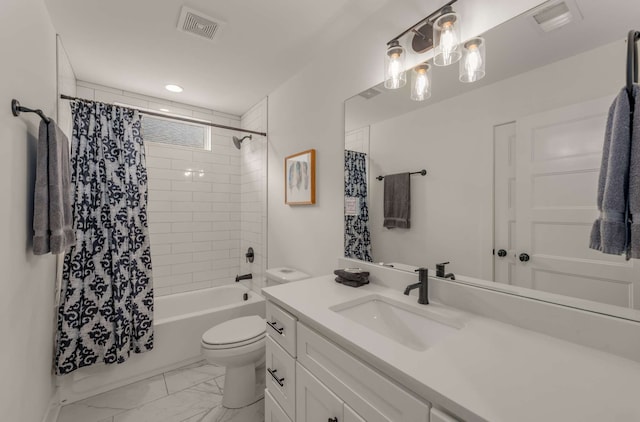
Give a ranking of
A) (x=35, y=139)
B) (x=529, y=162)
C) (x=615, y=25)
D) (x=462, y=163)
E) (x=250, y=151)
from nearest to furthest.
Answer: (x=615, y=25)
(x=529, y=162)
(x=462, y=163)
(x=35, y=139)
(x=250, y=151)

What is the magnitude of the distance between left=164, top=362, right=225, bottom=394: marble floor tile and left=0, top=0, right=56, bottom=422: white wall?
28.4 inches

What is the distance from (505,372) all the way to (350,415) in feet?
1.56

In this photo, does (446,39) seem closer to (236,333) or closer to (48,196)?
(48,196)

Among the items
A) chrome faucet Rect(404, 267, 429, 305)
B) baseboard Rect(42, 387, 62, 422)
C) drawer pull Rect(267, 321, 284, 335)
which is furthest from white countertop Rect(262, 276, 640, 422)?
baseboard Rect(42, 387, 62, 422)

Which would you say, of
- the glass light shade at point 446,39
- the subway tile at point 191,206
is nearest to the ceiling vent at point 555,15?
the glass light shade at point 446,39

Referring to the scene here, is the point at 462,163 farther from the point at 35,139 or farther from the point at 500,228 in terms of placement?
the point at 35,139

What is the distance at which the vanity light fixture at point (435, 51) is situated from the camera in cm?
114

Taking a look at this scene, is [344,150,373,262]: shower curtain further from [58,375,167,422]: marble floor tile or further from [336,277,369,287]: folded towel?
[58,375,167,422]: marble floor tile

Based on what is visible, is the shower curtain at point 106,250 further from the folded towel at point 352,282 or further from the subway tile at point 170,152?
the folded towel at point 352,282

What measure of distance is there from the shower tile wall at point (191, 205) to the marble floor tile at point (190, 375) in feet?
3.05

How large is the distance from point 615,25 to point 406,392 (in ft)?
4.13

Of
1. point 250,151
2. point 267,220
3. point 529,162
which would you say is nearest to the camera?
point 529,162

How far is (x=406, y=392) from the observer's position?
689 mm

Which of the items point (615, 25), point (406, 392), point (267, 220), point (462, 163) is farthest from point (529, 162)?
point (267, 220)
